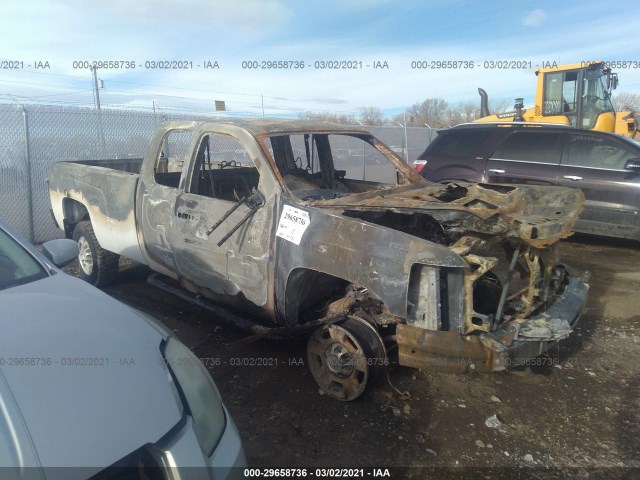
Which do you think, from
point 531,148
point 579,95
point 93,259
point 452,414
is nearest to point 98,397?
point 452,414

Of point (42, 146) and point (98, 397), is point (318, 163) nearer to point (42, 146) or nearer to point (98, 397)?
point (98, 397)

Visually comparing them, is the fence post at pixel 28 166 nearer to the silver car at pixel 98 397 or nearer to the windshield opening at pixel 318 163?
the windshield opening at pixel 318 163

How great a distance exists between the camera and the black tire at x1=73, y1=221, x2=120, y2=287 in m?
5.27

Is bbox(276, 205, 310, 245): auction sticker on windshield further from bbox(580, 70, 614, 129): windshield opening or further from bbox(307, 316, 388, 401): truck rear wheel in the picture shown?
bbox(580, 70, 614, 129): windshield opening

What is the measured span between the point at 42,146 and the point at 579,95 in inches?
421

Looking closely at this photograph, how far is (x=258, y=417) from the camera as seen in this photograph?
3.08 m

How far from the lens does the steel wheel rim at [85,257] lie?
544cm

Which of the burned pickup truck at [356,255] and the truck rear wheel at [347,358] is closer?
the burned pickup truck at [356,255]

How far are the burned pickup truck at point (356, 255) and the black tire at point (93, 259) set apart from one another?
422 millimetres

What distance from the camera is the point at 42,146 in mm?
7574

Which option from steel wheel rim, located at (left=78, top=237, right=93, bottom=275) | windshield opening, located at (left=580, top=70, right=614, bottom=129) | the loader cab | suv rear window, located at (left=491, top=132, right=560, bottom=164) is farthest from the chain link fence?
windshield opening, located at (left=580, top=70, right=614, bottom=129)

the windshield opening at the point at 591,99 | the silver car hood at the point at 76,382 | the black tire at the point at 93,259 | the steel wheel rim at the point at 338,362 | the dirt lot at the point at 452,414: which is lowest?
the dirt lot at the point at 452,414

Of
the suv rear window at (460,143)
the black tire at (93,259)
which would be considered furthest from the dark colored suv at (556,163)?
the black tire at (93,259)

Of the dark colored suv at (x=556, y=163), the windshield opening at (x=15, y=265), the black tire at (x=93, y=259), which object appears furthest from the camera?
the dark colored suv at (x=556, y=163)
